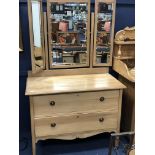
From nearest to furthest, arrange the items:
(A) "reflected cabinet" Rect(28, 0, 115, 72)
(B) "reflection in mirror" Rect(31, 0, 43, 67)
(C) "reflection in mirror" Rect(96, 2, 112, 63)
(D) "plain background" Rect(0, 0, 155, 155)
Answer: (D) "plain background" Rect(0, 0, 155, 155) < (B) "reflection in mirror" Rect(31, 0, 43, 67) < (A) "reflected cabinet" Rect(28, 0, 115, 72) < (C) "reflection in mirror" Rect(96, 2, 112, 63)

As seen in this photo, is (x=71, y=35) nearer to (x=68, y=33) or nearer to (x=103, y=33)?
(x=68, y=33)

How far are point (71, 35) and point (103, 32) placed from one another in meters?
0.34

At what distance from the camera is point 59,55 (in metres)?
2.12

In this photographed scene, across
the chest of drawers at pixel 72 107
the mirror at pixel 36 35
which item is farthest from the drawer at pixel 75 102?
the mirror at pixel 36 35

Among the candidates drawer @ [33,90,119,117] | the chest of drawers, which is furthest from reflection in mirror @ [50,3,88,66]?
drawer @ [33,90,119,117]

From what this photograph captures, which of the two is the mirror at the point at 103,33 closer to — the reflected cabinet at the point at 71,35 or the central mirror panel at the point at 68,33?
the reflected cabinet at the point at 71,35

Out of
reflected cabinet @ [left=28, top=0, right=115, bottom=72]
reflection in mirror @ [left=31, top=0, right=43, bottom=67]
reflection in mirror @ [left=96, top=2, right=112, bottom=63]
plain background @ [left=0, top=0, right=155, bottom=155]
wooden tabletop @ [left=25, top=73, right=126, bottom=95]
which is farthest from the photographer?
reflection in mirror @ [left=96, top=2, right=112, bottom=63]

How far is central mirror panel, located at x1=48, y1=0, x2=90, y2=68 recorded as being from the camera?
2.01 meters

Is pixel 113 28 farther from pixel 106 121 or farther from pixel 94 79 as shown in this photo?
pixel 106 121

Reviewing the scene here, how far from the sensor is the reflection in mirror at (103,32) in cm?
209

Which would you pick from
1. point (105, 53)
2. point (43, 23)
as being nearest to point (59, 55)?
point (43, 23)

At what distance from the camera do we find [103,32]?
215 centimetres

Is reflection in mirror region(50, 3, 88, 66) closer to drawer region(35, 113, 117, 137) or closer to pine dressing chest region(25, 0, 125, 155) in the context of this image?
pine dressing chest region(25, 0, 125, 155)
